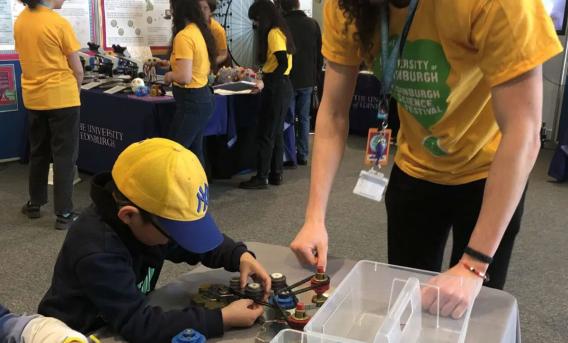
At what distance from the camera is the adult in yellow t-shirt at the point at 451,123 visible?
0.94 m

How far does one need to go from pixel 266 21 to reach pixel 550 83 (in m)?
2.94

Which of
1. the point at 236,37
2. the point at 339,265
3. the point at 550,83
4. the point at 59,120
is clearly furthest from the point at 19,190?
the point at 550,83

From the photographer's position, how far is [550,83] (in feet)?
17.5

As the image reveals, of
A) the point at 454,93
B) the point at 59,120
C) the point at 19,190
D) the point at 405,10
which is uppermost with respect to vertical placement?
the point at 405,10

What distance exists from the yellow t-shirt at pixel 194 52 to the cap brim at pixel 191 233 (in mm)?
2303

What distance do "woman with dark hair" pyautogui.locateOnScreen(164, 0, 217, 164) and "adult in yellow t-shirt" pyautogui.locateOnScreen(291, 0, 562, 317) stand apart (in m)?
2.11

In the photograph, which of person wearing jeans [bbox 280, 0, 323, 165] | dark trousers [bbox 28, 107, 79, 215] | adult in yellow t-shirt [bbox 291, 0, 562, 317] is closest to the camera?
adult in yellow t-shirt [bbox 291, 0, 562, 317]

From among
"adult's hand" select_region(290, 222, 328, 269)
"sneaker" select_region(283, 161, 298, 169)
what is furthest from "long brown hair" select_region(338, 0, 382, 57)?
"sneaker" select_region(283, 161, 298, 169)

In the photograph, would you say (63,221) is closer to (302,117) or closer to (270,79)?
(270,79)

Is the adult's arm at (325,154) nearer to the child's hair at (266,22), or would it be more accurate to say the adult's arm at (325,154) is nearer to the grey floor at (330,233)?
the grey floor at (330,233)

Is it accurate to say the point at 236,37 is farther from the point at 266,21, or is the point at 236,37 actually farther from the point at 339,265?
the point at 339,265

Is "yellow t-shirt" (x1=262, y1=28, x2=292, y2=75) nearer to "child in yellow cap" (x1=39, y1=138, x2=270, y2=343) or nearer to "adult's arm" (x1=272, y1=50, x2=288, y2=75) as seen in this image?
"adult's arm" (x1=272, y1=50, x2=288, y2=75)

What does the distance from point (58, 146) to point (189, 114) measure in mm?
714

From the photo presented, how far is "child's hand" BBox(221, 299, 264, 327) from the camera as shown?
3.22 feet
